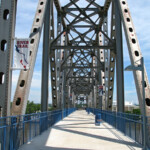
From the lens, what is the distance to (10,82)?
7.93 m

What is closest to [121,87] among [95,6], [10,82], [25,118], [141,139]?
[141,139]

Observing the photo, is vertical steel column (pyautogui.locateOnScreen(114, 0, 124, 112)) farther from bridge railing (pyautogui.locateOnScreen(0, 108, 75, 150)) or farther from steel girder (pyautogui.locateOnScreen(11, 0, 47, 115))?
bridge railing (pyautogui.locateOnScreen(0, 108, 75, 150))

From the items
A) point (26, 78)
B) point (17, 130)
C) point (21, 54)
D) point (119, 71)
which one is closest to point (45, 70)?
point (119, 71)

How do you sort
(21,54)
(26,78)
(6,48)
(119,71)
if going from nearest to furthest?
(21,54)
(6,48)
(26,78)
(119,71)

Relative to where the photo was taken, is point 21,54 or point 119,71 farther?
point 119,71

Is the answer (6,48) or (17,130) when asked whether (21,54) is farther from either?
(17,130)

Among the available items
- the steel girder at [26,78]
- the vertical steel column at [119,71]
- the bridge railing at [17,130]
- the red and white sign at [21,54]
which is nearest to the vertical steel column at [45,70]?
the steel girder at [26,78]

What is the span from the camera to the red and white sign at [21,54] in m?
7.59

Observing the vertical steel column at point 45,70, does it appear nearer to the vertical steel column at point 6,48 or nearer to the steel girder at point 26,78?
the steel girder at point 26,78

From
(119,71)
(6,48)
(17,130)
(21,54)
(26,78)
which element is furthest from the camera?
(119,71)

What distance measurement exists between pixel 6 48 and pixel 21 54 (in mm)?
701

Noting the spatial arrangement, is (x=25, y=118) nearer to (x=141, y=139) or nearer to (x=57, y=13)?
(x=141, y=139)

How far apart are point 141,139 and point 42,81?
34.6ft

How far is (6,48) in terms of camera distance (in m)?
8.02
